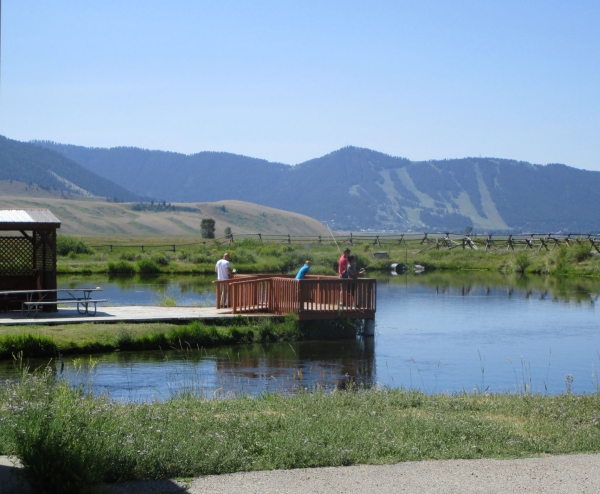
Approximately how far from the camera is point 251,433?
29.0ft

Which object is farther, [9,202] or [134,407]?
[9,202]

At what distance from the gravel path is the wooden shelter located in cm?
1622

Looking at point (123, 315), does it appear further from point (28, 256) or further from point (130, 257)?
point (130, 257)

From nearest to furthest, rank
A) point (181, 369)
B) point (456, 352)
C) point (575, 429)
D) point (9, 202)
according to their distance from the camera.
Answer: point (575, 429)
point (181, 369)
point (456, 352)
point (9, 202)

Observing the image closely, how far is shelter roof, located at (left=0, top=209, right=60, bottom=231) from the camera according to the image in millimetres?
22484

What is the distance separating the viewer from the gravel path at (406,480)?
730 centimetres

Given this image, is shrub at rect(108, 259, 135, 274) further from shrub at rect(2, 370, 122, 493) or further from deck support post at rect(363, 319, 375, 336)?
shrub at rect(2, 370, 122, 493)

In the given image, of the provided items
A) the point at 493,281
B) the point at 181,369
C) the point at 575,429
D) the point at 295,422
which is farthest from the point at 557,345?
the point at 493,281

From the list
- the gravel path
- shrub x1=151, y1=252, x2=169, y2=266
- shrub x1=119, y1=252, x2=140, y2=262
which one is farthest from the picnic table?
shrub x1=119, y1=252, x2=140, y2=262

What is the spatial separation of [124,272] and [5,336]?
3209 centimetres

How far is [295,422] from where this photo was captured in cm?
941

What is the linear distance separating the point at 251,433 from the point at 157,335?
473 inches

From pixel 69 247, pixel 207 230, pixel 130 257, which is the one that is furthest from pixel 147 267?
pixel 207 230

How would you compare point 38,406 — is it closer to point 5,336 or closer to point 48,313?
point 5,336
